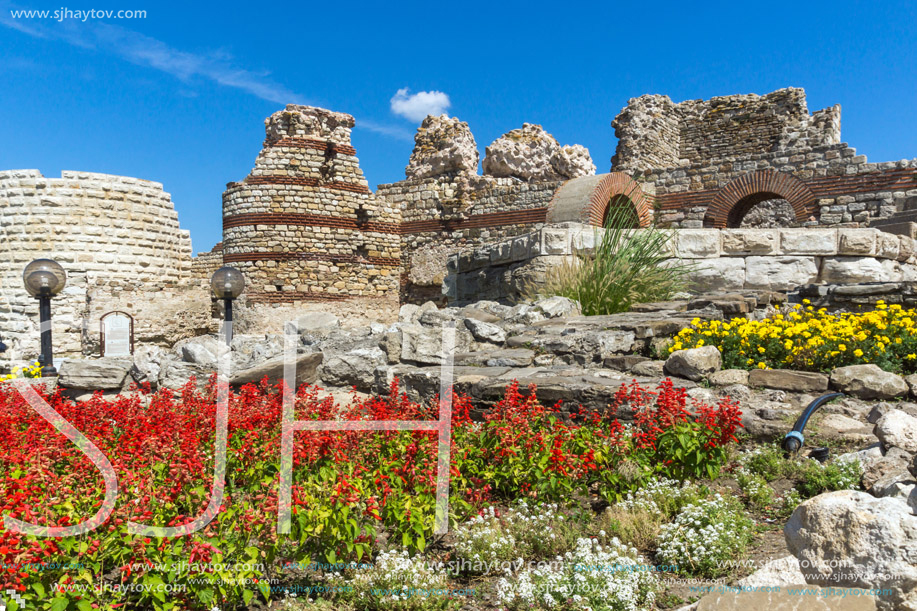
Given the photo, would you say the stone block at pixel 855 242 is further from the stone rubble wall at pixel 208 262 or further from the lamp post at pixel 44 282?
the stone rubble wall at pixel 208 262

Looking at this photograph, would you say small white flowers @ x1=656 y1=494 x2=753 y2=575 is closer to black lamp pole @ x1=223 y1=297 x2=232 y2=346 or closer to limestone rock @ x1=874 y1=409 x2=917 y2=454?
limestone rock @ x1=874 y1=409 x2=917 y2=454

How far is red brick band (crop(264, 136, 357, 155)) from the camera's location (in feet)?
51.7

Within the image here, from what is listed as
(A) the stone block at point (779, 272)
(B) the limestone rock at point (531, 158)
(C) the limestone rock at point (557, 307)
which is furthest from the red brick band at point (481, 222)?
(C) the limestone rock at point (557, 307)

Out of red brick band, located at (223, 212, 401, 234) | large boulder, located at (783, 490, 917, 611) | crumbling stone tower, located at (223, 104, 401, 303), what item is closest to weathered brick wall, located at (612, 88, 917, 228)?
crumbling stone tower, located at (223, 104, 401, 303)

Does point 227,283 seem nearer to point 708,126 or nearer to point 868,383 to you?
point 868,383

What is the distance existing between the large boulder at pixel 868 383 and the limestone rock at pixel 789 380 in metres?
0.09

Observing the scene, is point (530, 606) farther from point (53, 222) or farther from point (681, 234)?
point (53, 222)

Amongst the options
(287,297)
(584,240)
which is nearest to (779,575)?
(584,240)

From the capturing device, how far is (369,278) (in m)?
16.6

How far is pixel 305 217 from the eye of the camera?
15.7 meters

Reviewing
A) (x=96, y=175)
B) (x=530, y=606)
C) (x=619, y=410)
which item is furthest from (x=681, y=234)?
(x=96, y=175)

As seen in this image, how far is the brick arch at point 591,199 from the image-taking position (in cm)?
1124

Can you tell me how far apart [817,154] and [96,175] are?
45.7ft

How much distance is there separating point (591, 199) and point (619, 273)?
419 centimetres
